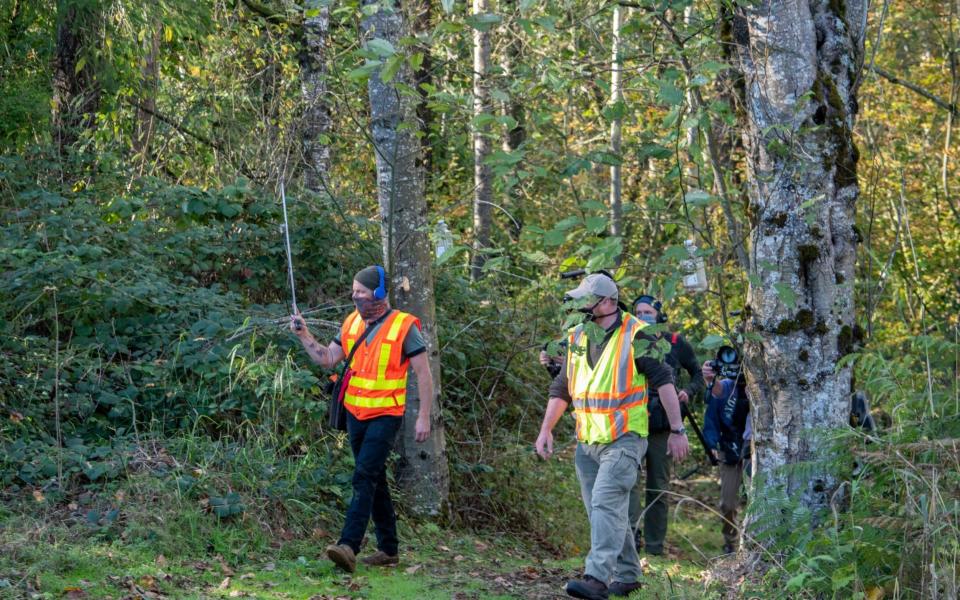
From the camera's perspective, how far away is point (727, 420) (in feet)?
35.3

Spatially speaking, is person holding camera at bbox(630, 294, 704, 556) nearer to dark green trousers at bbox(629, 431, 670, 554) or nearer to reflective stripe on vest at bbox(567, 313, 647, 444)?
dark green trousers at bbox(629, 431, 670, 554)

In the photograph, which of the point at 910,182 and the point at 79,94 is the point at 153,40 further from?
the point at 910,182

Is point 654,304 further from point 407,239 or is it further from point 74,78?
point 74,78

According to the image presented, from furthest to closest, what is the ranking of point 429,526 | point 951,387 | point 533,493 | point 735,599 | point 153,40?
point 153,40
point 533,493
point 429,526
point 951,387
point 735,599

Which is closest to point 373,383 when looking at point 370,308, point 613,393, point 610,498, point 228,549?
point 370,308

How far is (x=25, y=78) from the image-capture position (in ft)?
43.8

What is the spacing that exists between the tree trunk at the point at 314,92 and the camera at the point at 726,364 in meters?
5.50

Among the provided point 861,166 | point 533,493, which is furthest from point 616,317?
point 861,166

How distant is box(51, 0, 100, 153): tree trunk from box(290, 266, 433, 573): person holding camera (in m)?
6.29

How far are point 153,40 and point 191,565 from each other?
29.0 ft

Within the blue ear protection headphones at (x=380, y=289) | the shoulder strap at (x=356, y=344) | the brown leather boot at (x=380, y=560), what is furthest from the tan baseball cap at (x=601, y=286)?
the brown leather boot at (x=380, y=560)

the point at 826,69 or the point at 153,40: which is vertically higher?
the point at 153,40

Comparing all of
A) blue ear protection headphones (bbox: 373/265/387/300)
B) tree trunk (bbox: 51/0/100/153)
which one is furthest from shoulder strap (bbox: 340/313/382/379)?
tree trunk (bbox: 51/0/100/153)

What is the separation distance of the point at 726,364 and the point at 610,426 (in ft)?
10.4
